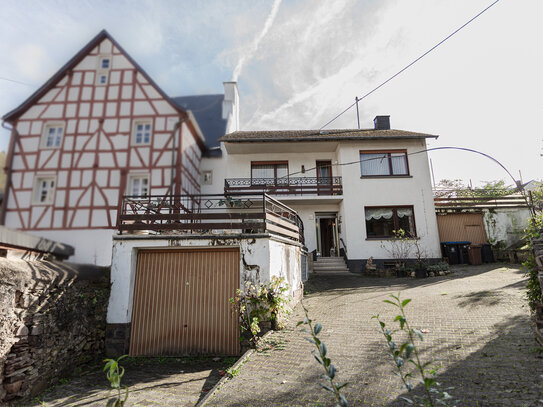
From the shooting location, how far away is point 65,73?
48.4 feet

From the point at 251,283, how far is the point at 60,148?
1283cm

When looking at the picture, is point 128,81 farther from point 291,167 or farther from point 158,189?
point 291,167

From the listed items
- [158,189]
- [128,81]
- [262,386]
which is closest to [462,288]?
[262,386]

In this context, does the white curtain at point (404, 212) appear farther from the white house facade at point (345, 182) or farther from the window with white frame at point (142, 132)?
the window with white frame at point (142, 132)

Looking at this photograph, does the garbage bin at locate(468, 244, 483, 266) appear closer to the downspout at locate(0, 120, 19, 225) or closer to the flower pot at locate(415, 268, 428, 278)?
the flower pot at locate(415, 268, 428, 278)

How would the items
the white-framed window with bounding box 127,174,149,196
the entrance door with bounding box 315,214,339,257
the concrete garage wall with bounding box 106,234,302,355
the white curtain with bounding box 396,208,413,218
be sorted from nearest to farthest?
the concrete garage wall with bounding box 106,234,302,355, the white-framed window with bounding box 127,174,149,196, the white curtain with bounding box 396,208,413,218, the entrance door with bounding box 315,214,339,257

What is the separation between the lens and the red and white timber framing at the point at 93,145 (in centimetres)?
1306

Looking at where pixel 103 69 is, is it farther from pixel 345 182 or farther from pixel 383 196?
pixel 383 196

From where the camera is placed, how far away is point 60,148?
13.8m

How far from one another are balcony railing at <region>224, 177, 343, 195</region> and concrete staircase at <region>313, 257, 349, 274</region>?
3.37 m

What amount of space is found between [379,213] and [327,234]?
308 centimetres

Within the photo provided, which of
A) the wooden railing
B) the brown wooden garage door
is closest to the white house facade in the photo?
the wooden railing

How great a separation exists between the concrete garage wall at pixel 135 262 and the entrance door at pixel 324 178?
8.81 metres

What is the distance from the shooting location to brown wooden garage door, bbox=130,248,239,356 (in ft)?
20.5
